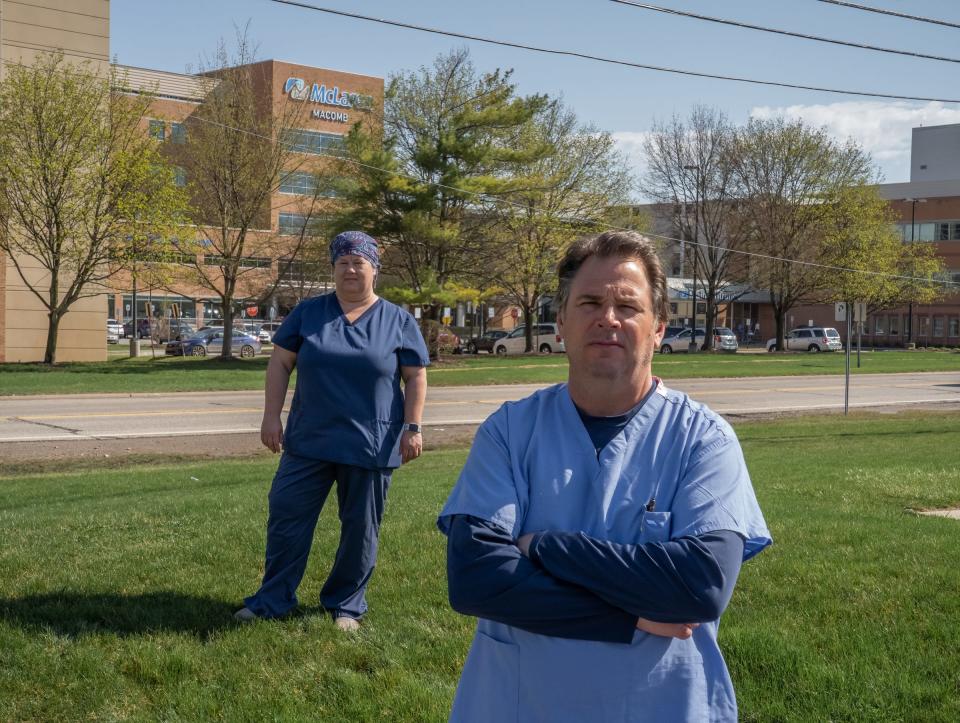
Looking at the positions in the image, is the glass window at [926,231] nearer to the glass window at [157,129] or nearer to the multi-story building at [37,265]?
the glass window at [157,129]

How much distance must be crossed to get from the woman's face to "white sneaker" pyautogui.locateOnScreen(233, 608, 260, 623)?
1744mm

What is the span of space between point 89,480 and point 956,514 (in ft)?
29.0

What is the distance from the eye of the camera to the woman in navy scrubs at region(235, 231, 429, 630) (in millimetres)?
5277

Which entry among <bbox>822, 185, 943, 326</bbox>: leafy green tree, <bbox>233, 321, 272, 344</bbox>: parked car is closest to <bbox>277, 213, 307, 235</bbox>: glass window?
<bbox>233, 321, 272, 344</bbox>: parked car

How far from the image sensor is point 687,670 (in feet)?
7.72

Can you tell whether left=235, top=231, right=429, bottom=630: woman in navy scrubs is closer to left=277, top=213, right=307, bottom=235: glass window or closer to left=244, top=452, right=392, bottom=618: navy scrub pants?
left=244, top=452, right=392, bottom=618: navy scrub pants

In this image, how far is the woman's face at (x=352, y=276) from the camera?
537 centimetres

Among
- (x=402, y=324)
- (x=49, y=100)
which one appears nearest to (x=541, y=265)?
(x=49, y=100)

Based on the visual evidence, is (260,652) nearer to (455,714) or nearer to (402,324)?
(402,324)

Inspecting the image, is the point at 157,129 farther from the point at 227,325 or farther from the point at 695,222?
the point at 695,222

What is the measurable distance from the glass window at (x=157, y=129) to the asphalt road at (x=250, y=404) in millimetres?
12765

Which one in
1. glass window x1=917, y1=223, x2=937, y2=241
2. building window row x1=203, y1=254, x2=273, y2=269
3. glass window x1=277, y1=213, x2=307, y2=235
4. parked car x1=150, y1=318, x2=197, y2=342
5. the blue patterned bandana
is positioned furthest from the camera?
glass window x1=917, y1=223, x2=937, y2=241

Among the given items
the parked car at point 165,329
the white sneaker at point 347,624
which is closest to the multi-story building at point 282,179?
the parked car at point 165,329

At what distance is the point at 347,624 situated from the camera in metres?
5.22
